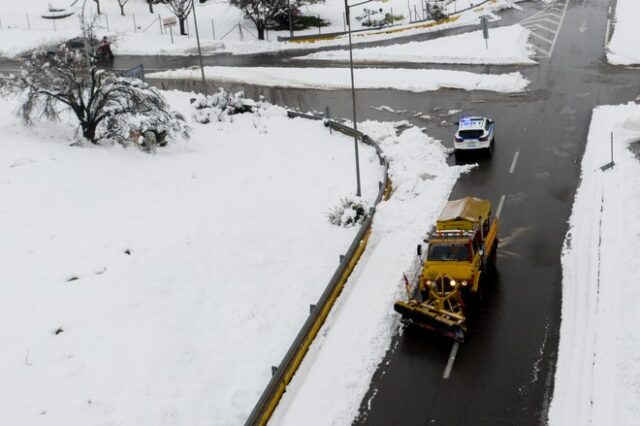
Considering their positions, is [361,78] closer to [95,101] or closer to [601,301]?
[95,101]

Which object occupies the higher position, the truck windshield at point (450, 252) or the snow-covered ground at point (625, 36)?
the snow-covered ground at point (625, 36)

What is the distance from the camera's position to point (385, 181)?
27453mm

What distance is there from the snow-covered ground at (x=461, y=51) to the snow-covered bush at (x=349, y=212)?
23580 millimetres

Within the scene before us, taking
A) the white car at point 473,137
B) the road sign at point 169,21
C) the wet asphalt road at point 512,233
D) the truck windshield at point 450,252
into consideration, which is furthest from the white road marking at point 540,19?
the truck windshield at point 450,252

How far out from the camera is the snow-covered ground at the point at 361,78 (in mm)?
40969

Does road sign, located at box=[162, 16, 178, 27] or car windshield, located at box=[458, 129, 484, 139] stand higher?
road sign, located at box=[162, 16, 178, 27]

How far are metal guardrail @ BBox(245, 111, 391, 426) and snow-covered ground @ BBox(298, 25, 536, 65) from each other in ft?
76.1

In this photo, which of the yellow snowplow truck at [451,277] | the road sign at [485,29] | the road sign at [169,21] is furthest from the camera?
the road sign at [169,21]

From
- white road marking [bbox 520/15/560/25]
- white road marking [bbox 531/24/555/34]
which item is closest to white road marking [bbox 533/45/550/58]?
white road marking [bbox 531/24/555/34]

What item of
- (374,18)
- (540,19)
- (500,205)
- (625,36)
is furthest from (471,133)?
(374,18)

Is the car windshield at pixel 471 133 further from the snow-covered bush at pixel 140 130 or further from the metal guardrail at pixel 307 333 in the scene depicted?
the snow-covered bush at pixel 140 130

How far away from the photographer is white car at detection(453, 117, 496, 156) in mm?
29797

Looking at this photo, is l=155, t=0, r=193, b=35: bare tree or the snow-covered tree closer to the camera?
the snow-covered tree

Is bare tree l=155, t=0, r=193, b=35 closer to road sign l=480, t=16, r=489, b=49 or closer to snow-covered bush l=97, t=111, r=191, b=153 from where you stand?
road sign l=480, t=16, r=489, b=49
